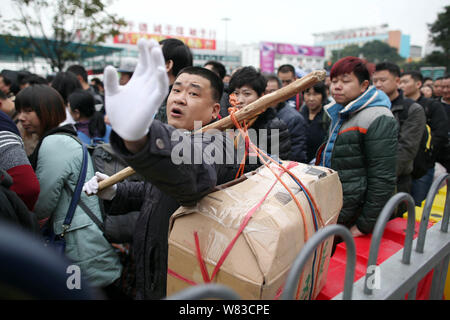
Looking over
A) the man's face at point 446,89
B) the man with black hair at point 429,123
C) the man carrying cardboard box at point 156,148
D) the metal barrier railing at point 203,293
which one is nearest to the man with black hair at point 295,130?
the man carrying cardboard box at point 156,148

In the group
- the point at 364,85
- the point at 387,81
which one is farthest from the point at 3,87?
the point at 387,81

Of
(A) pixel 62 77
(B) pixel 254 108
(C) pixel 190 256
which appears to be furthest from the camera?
(A) pixel 62 77

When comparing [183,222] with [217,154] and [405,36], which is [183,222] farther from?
[405,36]

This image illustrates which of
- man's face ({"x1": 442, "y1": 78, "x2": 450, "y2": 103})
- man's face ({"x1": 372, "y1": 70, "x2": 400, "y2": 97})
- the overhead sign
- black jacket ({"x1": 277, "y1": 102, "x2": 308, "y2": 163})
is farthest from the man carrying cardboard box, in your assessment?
the overhead sign

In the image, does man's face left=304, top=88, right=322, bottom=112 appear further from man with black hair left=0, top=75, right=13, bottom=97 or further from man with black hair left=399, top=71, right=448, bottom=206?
man with black hair left=0, top=75, right=13, bottom=97

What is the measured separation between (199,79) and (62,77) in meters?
3.46

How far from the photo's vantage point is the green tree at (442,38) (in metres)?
26.0

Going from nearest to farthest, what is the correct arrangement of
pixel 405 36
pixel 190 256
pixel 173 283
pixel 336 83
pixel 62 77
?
pixel 190 256 → pixel 173 283 → pixel 336 83 → pixel 62 77 → pixel 405 36

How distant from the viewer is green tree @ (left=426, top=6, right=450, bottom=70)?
2605 cm

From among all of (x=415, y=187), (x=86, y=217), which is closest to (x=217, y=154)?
(x=86, y=217)

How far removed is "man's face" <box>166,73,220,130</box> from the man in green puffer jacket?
113 centimetres

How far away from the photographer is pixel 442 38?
27109 millimetres

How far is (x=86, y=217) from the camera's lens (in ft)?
7.30

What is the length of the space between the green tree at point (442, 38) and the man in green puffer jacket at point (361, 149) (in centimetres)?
3055
